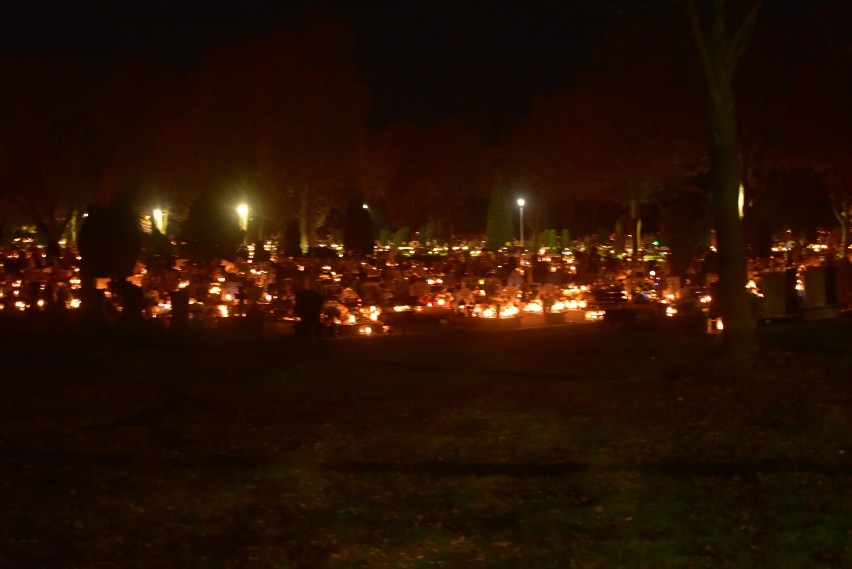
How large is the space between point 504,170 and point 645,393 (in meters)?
58.0

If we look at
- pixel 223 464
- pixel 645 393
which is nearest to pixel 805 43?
pixel 645 393

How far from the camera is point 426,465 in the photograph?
8.24 meters

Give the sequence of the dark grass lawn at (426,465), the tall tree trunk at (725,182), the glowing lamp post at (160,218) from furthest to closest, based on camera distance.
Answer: the glowing lamp post at (160,218), the tall tree trunk at (725,182), the dark grass lawn at (426,465)

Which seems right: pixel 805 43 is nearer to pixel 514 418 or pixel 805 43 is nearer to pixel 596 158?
pixel 596 158

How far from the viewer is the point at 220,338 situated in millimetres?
17500

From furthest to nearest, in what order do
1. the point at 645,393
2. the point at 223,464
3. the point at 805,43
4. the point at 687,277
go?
the point at 805,43, the point at 687,277, the point at 645,393, the point at 223,464

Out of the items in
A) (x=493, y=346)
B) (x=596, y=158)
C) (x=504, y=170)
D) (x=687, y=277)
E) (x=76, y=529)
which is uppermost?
(x=504, y=170)

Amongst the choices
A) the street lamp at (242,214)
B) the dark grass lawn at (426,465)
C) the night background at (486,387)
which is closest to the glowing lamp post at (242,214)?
the street lamp at (242,214)

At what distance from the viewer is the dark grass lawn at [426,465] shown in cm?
642

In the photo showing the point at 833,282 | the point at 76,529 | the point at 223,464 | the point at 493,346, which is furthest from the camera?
the point at 833,282

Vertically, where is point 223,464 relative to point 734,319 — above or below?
below

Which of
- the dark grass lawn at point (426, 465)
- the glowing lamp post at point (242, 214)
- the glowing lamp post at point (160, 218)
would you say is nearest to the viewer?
the dark grass lawn at point (426, 465)

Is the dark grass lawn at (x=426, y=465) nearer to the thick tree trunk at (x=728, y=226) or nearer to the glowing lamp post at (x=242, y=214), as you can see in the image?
the thick tree trunk at (x=728, y=226)

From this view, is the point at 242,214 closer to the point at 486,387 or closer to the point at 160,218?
the point at 160,218
